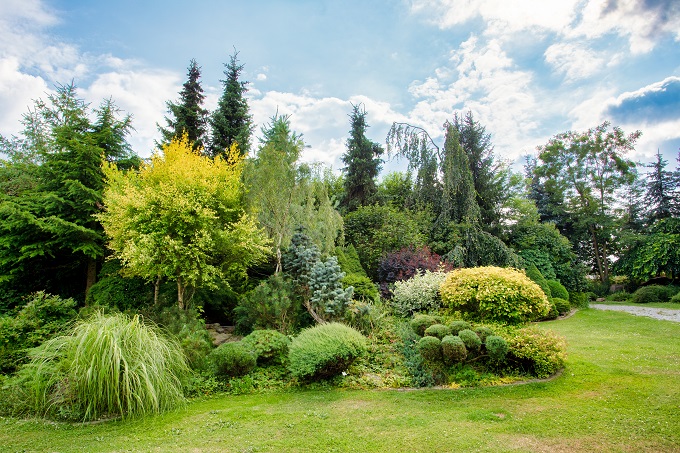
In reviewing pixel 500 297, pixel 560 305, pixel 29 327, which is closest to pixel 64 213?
pixel 29 327

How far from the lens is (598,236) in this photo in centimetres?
2298

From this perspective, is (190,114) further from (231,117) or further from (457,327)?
(457,327)

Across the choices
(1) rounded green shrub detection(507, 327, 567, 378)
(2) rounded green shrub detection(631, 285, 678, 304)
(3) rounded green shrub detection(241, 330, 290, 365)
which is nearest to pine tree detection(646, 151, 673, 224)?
(2) rounded green shrub detection(631, 285, 678, 304)

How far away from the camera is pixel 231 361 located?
542 centimetres

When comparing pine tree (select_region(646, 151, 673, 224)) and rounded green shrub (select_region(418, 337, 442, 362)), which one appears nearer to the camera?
rounded green shrub (select_region(418, 337, 442, 362))

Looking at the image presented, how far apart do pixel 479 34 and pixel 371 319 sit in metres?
7.35

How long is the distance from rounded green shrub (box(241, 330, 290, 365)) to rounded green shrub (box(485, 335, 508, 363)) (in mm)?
3229

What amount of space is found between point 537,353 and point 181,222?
711cm

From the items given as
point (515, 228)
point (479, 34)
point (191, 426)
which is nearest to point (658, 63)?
point (479, 34)

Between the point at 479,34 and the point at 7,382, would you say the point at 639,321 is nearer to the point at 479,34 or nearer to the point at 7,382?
the point at 479,34

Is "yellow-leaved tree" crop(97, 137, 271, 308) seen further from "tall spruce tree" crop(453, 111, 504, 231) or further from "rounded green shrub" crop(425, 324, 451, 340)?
"tall spruce tree" crop(453, 111, 504, 231)

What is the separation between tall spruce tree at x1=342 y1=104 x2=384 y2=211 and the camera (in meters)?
18.8

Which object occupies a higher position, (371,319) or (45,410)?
(371,319)

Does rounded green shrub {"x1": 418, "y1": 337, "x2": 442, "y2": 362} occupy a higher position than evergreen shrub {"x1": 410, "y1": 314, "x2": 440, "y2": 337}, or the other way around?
evergreen shrub {"x1": 410, "y1": 314, "x2": 440, "y2": 337}
